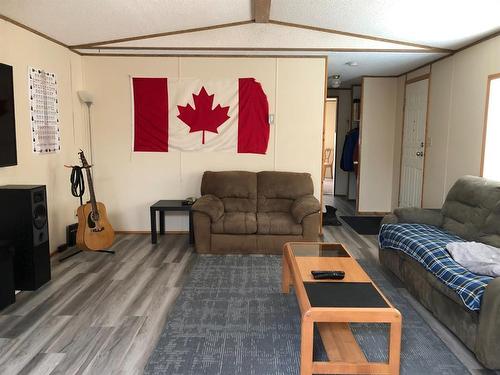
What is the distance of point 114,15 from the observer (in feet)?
12.6

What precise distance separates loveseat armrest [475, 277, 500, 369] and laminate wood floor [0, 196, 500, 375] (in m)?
0.10

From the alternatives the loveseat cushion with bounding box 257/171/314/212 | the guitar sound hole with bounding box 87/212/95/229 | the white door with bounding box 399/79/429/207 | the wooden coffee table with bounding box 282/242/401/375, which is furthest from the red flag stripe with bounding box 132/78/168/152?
the white door with bounding box 399/79/429/207

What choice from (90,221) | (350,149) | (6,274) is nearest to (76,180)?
(90,221)

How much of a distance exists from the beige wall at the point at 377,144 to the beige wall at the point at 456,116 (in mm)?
1294

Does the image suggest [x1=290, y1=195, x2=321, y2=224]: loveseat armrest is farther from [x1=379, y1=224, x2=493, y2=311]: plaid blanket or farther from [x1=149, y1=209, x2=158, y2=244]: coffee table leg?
[x1=149, y1=209, x2=158, y2=244]: coffee table leg

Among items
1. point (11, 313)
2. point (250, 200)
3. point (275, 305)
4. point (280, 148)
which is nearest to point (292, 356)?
point (275, 305)

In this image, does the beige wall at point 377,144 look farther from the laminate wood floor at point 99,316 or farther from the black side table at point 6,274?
the black side table at point 6,274

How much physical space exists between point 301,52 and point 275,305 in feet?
10.4

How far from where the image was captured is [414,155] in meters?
5.84

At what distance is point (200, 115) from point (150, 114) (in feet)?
2.08

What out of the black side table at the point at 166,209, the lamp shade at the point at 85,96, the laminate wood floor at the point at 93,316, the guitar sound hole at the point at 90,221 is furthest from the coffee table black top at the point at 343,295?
the lamp shade at the point at 85,96

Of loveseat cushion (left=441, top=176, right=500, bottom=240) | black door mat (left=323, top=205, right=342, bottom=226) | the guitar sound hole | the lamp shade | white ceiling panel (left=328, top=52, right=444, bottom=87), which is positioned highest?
white ceiling panel (left=328, top=52, right=444, bottom=87)

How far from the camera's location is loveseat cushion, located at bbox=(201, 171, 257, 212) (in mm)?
4828

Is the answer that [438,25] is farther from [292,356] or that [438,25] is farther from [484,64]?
[292,356]
